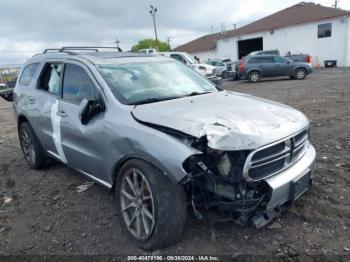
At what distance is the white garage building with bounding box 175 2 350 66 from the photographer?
92.9 feet

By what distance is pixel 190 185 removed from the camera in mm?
2773

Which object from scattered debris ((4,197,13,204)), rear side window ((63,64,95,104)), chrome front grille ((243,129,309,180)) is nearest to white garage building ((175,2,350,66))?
chrome front grille ((243,129,309,180))

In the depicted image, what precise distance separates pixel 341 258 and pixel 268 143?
1.17 meters

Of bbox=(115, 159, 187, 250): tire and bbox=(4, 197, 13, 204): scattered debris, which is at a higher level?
bbox=(115, 159, 187, 250): tire

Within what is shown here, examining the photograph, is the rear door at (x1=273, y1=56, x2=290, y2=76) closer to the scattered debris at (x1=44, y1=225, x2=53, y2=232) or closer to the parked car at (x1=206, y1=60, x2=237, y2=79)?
the parked car at (x1=206, y1=60, x2=237, y2=79)

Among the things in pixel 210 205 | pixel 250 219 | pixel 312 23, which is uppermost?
pixel 312 23

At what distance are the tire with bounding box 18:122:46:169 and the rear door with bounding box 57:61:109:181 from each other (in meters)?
1.18

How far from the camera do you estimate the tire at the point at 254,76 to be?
18.8m

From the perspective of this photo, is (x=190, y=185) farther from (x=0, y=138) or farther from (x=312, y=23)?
(x=312, y=23)

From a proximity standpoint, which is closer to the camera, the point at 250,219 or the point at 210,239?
the point at 250,219

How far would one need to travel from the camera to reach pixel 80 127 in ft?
11.6

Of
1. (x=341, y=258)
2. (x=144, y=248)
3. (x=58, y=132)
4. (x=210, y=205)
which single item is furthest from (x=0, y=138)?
(x=341, y=258)

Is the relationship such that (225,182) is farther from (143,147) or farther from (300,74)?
(300,74)

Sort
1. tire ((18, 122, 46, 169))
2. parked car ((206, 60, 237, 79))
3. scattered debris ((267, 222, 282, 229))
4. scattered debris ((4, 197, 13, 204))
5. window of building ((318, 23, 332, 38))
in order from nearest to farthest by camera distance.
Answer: scattered debris ((267, 222, 282, 229))
scattered debris ((4, 197, 13, 204))
tire ((18, 122, 46, 169))
parked car ((206, 60, 237, 79))
window of building ((318, 23, 332, 38))
